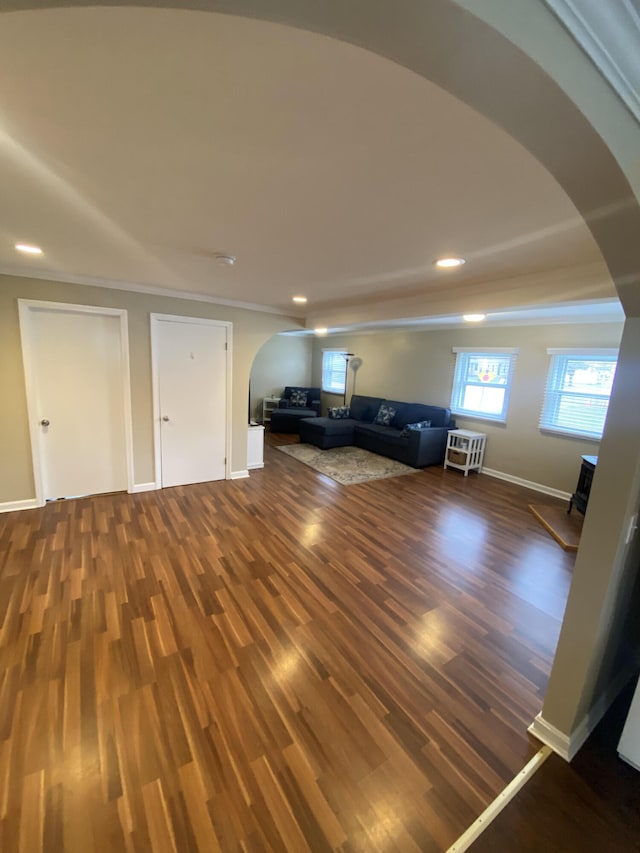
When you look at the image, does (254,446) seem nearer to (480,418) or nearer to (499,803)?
(480,418)

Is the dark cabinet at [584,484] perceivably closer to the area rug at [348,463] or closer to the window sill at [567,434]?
the window sill at [567,434]

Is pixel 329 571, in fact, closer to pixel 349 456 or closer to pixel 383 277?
pixel 383 277

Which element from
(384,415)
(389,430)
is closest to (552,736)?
(389,430)

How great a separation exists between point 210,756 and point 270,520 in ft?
7.02

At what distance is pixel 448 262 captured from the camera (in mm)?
2260

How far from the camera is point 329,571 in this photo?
2.72m

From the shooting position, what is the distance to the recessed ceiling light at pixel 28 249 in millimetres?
2389

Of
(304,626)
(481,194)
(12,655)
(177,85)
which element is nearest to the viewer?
(177,85)

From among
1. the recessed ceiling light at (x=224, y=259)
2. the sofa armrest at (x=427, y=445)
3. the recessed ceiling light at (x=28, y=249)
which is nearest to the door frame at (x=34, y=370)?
the recessed ceiling light at (x=28, y=249)

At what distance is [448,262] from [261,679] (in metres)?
2.69

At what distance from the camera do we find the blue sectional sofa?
551cm

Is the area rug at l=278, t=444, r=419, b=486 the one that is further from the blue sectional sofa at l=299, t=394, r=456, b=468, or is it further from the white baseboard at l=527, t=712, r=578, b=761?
the white baseboard at l=527, t=712, r=578, b=761

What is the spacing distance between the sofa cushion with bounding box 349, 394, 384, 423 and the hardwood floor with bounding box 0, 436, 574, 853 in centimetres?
376

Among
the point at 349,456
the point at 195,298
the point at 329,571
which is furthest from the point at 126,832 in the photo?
the point at 349,456
